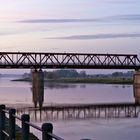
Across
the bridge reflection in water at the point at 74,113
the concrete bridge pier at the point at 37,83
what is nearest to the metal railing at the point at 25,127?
the bridge reflection in water at the point at 74,113

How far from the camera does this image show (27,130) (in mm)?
8820

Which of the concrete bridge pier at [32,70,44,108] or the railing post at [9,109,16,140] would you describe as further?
the concrete bridge pier at [32,70,44,108]

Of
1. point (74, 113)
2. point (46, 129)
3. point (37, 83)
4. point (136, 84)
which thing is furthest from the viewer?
point (136, 84)

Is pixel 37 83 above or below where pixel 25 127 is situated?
above

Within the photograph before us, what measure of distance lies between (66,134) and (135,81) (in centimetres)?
9042

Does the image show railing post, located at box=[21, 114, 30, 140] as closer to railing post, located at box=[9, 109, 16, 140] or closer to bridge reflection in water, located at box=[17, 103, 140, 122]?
railing post, located at box=[9, 109, 16, 140]

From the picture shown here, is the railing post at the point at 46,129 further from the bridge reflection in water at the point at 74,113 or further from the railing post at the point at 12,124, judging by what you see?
the bridge reflection in water at the point at 74,113

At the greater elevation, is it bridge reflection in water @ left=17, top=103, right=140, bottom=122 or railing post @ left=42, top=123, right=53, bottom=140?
railing post @ left=42, top=123, right=53, bottom=140

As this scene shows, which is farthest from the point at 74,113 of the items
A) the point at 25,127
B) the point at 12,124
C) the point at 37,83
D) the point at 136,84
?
the point at 136,84

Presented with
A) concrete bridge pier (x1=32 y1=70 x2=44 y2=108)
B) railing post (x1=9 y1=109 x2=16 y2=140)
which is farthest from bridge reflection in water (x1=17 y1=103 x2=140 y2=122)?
railing post (x1=9 y1=109 x2=16 y2=140)

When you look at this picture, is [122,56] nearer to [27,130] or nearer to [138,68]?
[138,68]

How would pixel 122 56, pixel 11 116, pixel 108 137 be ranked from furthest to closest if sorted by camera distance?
pixel 122 56
pixel 108 137
pixel 11 116

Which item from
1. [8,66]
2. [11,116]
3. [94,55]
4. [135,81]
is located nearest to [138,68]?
[135,81]

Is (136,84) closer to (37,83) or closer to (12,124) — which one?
(37,83)
